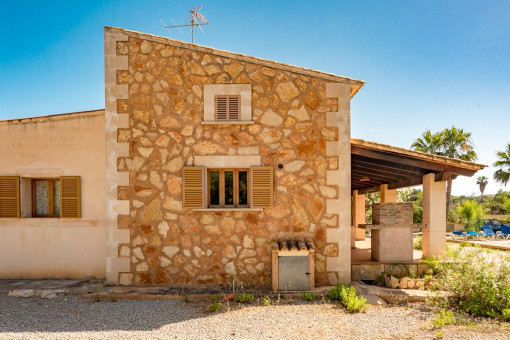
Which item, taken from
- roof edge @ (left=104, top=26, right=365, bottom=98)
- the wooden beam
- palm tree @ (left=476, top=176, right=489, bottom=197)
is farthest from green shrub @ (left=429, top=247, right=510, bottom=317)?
palm tree @ (left=476, top=176, right=489, bottom=197)

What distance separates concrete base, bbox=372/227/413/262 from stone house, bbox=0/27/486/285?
1087 millimetres

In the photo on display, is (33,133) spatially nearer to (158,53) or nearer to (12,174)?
(12,174)

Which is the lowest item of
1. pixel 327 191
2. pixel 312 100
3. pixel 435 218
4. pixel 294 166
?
pixel 435 218

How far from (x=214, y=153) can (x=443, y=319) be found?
4871mm

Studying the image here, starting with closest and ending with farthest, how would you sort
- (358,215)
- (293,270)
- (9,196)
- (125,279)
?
(293,270)
(125,279)
(9,196)
(358,215)

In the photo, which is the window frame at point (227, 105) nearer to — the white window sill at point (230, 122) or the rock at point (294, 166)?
the white window sill at point (230, 122)

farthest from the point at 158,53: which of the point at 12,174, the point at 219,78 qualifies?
the point at 12,174

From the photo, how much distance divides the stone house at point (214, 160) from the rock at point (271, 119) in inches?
0.8

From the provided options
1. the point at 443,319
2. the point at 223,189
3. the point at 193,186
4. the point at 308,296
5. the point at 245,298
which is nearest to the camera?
the point at 443,319

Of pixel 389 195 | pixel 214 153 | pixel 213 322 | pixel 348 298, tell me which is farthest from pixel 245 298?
pixel 389 195

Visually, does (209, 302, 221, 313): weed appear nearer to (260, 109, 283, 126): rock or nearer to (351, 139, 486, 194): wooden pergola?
(260, 109, 283, 126): rock

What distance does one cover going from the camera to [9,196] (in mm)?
7145

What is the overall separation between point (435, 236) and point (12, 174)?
32.2 feet

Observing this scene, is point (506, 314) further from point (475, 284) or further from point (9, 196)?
point (9, 196)
